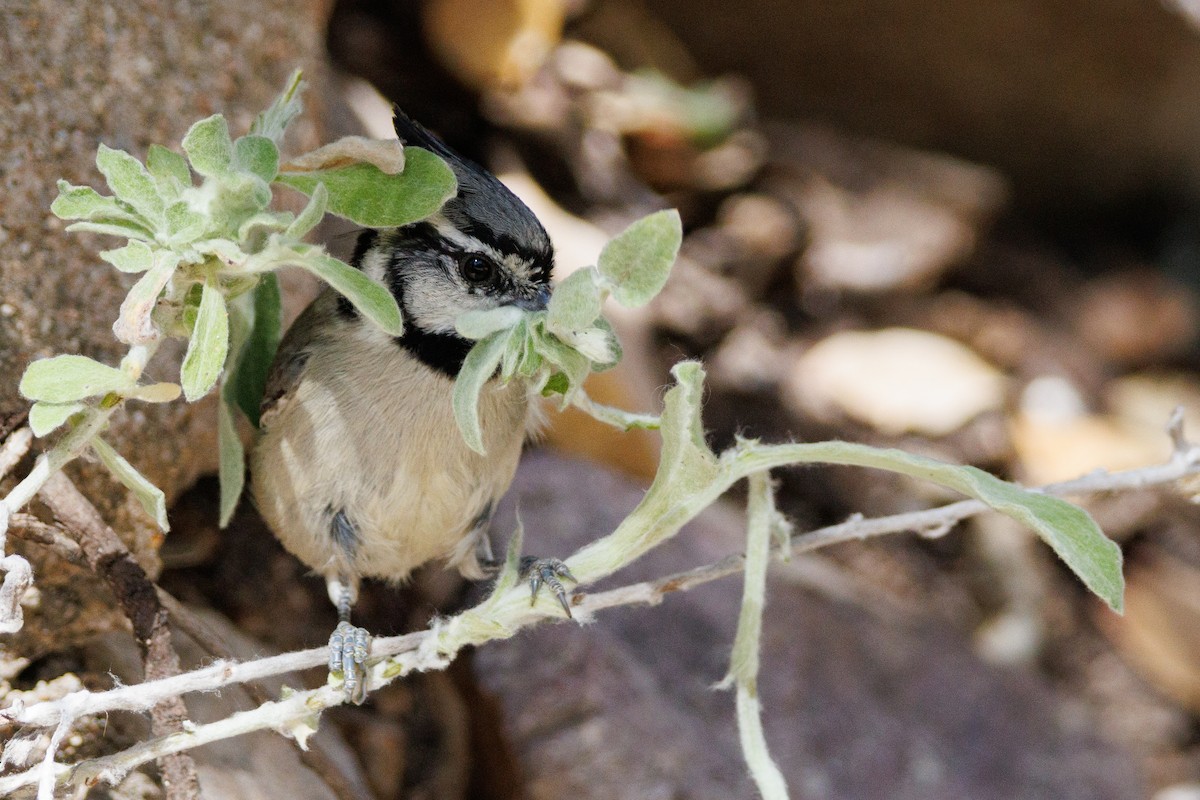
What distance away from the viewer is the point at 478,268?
2.42 metres

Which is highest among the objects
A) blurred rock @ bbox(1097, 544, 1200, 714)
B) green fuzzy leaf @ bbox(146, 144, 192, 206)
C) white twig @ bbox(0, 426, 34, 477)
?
green fuzzy leaf @ bbox(146, 144, 192, 206)

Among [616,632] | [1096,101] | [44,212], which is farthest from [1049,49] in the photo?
[44,212]

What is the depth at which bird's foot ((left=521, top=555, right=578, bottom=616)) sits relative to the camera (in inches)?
76.1

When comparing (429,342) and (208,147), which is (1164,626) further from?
(208,147)

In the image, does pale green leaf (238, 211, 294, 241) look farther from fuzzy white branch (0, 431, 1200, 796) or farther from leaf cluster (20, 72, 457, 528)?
fuzzy white branch (0, 431, 1200, 796)

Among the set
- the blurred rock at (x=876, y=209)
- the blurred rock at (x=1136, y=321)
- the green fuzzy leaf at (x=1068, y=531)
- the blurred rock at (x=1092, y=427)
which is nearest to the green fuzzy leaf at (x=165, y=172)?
the green fuzzy leaf at (x=1068, y=531)

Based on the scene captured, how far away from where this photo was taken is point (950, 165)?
5.91 meters

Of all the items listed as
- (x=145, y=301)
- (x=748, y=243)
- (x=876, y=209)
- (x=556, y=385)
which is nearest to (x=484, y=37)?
(x=748, y=243)

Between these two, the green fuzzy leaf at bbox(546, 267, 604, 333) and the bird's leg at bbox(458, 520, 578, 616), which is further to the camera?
the bird's leg at bbox(458, 520, 578, 616)

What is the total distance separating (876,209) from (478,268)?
11.8 ft

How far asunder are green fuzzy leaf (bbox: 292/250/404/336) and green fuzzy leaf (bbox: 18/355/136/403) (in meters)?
0.32

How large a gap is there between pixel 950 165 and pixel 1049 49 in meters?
0.70

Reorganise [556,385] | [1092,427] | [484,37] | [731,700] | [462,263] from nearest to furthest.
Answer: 1. [556,385]
2. [462,263]
3. [731,700]
4. [484,37]
5. [1092,427]

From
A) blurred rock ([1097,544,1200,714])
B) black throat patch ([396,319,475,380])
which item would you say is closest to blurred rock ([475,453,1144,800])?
blurred rock ([1097,544,1200,714])
